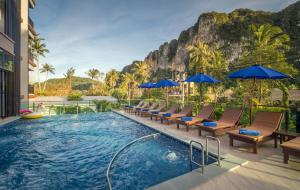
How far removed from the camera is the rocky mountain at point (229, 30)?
45.3m

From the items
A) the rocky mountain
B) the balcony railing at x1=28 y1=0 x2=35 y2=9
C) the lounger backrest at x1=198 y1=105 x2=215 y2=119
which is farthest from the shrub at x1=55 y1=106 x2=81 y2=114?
the rocky mountain

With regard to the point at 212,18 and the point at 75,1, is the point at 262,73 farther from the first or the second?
the point at 212,18

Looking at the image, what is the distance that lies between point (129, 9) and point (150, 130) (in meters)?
14.0

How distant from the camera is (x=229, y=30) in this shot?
55906 mm

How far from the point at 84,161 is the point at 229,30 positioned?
59591 millimetres

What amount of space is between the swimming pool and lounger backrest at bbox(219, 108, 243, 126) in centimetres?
219

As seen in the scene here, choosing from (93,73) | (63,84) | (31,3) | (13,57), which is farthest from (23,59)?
(93,73)

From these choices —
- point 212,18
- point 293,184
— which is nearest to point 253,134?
point 293,184

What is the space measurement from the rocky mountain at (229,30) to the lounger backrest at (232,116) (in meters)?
38.3

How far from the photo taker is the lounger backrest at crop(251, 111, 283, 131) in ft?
19.5

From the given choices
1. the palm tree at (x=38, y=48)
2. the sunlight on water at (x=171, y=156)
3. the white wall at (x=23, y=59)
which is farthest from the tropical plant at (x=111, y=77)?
the sunlight on water at (x=171, y=156)

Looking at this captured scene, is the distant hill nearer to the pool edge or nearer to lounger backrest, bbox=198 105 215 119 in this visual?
lounger backrest, bbox=198 105 215 119

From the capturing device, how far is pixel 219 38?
5725 cm

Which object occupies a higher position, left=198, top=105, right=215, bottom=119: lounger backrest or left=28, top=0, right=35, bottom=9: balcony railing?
left=28, top=0, right=35, bottom=9: balcony railing
